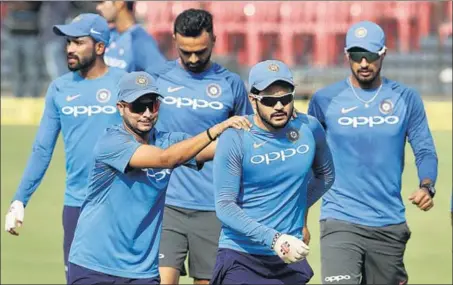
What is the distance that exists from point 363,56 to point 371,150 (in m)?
0.67

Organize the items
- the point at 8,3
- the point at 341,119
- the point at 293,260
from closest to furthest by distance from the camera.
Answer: the point at 293,260 → the point at 341,119 → the point at 8,3

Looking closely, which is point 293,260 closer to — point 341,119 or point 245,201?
point 245,201

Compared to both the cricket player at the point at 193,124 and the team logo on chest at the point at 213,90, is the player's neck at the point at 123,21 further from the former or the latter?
the team logo on chest at the point at 213,90

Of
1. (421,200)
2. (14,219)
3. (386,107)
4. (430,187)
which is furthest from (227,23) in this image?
(421,200)

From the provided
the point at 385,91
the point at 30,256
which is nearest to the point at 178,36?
the point at 385,91

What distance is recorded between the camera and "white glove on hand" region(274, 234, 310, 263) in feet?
22.6

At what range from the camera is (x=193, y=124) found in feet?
31.0

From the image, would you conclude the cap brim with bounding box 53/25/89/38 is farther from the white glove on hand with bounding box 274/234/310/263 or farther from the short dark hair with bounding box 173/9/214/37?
the white glove on hand with bounding box 274/234/310/263

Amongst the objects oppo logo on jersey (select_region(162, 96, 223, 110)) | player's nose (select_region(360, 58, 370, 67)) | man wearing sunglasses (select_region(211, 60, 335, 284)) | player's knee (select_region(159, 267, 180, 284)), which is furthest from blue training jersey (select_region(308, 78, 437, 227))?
man wearing sunglasses (select_region(211, 60, 335, 284))

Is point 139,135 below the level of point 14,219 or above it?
above

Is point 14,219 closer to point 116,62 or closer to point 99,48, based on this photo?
point 99,48

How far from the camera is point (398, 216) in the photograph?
30.4ft

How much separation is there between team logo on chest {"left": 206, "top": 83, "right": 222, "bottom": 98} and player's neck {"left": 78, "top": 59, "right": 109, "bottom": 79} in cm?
81

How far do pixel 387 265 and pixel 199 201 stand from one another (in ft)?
4.75
